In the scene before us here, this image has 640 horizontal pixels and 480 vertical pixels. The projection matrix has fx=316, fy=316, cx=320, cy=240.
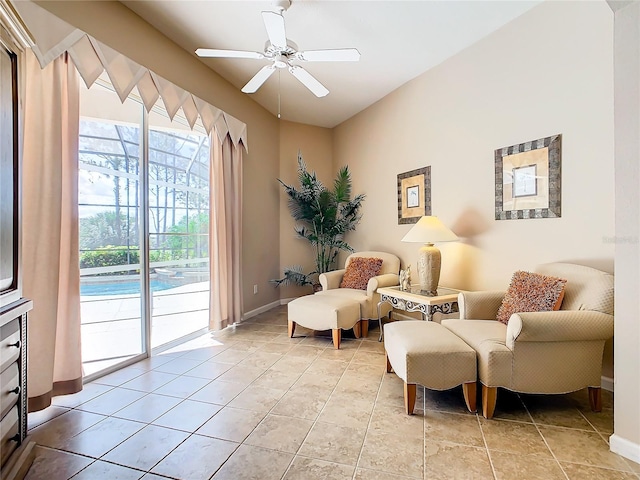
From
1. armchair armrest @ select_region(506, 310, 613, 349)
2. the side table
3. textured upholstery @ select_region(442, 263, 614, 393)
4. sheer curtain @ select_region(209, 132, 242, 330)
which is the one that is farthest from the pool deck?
armchair armrest @ select_region(506, 310, 613, 349)

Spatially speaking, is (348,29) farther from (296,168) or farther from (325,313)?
(325,313)

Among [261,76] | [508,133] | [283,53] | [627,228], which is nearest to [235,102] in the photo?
[261,76]

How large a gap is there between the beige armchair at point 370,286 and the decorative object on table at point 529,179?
4.20 feet

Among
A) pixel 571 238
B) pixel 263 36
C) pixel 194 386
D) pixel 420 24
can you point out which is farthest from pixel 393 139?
pixel 194 386

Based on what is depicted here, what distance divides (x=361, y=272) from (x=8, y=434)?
10.1 feet

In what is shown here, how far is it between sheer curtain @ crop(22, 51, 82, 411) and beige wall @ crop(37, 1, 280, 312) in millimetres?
475

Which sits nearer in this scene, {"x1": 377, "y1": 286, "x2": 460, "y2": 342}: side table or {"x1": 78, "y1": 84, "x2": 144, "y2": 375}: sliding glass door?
{"x1": 78, "y1": 84, "x2": 144, "y2": 375}: sliding glass door

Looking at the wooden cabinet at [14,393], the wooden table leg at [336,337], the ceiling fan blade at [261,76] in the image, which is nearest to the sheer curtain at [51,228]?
the wooden cabinet at [14,393]

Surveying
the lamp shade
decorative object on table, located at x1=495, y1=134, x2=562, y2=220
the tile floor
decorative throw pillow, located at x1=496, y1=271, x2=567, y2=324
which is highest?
decorative object on table, located at x1=495, y1=134, x2=562, y2=220

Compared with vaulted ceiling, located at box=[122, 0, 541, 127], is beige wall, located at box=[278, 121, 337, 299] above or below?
below

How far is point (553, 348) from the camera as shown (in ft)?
5.97

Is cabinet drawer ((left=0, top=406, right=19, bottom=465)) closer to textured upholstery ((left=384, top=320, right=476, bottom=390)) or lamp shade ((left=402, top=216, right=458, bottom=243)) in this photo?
textured upholstery ((left=384, top=320, right=476, bottom=390))

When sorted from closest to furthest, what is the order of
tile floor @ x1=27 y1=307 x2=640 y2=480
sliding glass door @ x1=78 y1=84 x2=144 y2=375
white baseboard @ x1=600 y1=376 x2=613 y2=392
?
tile floor @ x1=27 y1=307 x2=640 y2=480
white baseboard @ x1=600 y1=376 x2=613 y2=392
sliding glass door @ x1=78 y1=84 x2=144 y2=375

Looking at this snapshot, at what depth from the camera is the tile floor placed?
4.78ft
